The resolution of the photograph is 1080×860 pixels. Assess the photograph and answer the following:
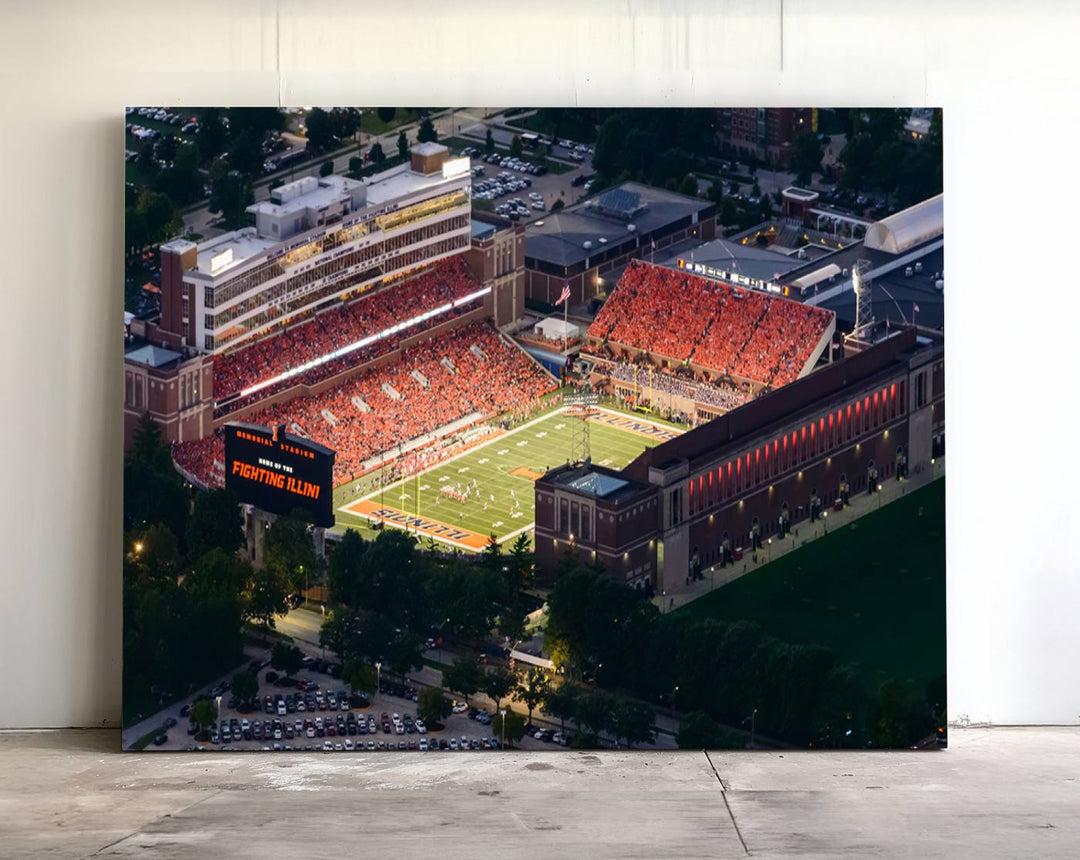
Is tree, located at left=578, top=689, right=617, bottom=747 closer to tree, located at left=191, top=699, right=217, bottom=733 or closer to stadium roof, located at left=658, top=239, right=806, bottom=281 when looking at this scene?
tree, located at left=191, top=699, right=217, bottom=733

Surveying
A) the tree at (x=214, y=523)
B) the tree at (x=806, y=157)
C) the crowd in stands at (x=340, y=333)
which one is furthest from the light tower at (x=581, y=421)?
the tree at (x=214, y=523)

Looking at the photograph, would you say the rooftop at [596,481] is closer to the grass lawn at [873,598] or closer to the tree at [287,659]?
the grass lawn at [873,598]

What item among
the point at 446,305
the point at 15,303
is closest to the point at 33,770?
the point at 15,303

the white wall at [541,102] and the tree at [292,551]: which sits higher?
the white wall at [541,102]

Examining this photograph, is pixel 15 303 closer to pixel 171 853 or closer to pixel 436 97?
pixel 436 97

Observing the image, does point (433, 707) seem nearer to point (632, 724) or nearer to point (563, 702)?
point (563, 702)

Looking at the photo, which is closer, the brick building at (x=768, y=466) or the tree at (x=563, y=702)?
the tree at (x=563, y=702)
